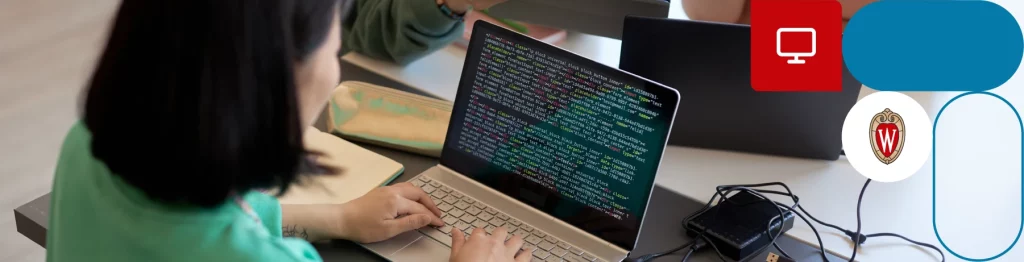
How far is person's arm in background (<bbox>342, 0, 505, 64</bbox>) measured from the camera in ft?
5.06

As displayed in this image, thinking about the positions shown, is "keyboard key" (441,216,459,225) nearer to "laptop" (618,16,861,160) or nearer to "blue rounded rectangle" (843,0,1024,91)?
"laptop" (618,16,861,160)

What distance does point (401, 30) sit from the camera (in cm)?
155

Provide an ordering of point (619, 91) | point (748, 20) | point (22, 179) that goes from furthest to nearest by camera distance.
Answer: point (22, 179) → point (748, 20) → point (619, 91)

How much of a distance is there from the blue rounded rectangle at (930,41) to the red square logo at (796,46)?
0.09 feet

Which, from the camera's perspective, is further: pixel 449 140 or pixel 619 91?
pixel 449 140

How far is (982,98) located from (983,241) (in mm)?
411

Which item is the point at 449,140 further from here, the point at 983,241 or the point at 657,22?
the point at 983,241

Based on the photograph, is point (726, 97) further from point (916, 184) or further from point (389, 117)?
point (389, 117)

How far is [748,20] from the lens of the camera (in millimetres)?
1650

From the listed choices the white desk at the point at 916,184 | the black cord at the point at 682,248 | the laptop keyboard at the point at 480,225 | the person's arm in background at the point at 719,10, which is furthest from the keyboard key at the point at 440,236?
the person's arm in background at the point at 719,10

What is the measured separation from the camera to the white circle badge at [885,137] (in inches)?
50.5

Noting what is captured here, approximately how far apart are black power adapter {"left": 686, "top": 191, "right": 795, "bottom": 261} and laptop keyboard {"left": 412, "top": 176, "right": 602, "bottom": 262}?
0.55 ft

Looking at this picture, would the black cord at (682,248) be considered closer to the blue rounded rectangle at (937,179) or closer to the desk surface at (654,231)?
the desk surface at (654,231)

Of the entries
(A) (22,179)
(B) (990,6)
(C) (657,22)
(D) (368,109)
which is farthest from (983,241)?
(A) (22,179)
